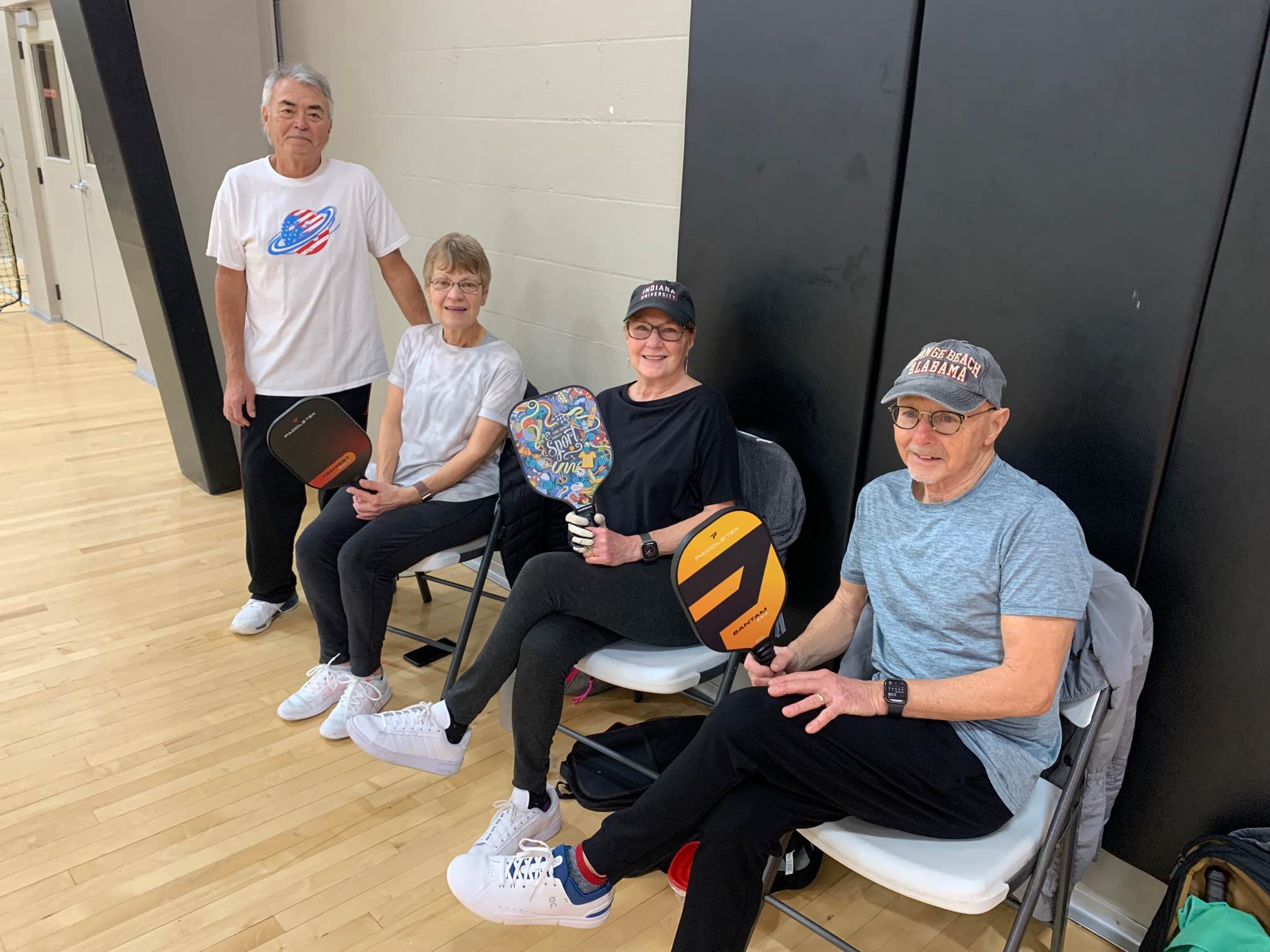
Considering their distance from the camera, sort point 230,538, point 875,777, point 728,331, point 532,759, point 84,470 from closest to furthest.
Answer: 1. point 875,777
2. point 532,759
3. point 728,331
4. point 230,538
5. point 84,470

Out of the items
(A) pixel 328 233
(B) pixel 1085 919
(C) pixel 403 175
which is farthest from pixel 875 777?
(C) pixel 403 175

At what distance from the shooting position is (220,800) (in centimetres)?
247

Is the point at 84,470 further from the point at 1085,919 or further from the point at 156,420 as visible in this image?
the point at 1085,919

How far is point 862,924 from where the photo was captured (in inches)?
85.0

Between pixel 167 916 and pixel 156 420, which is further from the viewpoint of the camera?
pixel 156 420

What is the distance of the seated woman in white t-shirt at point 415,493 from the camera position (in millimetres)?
2746

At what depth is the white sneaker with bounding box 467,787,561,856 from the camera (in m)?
2.23

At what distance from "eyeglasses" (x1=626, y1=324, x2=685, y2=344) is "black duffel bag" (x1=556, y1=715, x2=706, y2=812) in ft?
3.36

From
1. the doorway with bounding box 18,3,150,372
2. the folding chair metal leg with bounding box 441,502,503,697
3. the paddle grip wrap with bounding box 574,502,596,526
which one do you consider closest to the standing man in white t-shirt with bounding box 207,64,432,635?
the folding chair metal leg with bounding box 441,502,503,697

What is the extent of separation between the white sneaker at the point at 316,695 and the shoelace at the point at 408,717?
0.36 meters

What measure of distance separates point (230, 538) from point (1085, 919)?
138 inches

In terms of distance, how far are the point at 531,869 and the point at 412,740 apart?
2.18 feet

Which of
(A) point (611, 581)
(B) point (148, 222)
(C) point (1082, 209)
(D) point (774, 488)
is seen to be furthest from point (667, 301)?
(B) point (148, 222)

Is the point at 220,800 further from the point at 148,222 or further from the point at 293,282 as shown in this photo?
the point at 148,222
